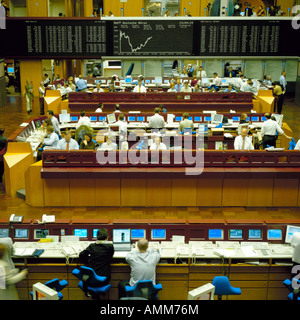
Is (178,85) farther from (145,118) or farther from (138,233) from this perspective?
(138,233)

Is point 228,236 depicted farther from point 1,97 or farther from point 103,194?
point 1,97

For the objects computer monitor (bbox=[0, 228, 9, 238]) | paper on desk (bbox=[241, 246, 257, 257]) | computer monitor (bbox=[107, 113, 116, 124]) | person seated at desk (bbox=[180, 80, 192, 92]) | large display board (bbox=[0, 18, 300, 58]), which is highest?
large display board (bbox=[0, 18, 300, 58])

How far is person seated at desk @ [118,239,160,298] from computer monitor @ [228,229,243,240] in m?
1.22

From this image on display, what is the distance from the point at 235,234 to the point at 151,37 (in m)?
11.9

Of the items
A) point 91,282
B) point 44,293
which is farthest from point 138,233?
point 44,293

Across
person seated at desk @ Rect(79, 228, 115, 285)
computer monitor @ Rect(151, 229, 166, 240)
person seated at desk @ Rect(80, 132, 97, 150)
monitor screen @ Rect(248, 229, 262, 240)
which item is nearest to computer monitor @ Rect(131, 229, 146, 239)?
computer monitor @ Rect(151, 229, 166, 240)

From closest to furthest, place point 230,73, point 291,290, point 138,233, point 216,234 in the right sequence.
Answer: point 291,290
point 138,233
point 216,234
point 230,73

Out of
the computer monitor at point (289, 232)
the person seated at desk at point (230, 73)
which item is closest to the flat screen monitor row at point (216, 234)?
the computer monitor at point (289, 232)

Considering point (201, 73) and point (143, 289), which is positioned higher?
point (201, 73)

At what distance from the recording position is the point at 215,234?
6066 millimetres

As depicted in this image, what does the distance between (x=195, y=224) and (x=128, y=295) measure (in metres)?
1.37

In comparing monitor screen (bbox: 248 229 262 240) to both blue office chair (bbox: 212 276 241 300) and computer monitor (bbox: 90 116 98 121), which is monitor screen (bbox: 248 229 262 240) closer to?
blue office chair (bbox: 212 276 241 300)

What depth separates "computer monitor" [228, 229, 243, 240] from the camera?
19.9ft
